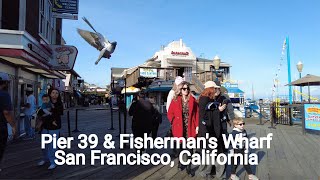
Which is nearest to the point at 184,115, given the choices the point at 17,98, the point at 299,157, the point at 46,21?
the point at 299,157

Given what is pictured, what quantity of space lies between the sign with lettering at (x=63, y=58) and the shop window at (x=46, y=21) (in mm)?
3009

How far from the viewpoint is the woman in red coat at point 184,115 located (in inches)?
234

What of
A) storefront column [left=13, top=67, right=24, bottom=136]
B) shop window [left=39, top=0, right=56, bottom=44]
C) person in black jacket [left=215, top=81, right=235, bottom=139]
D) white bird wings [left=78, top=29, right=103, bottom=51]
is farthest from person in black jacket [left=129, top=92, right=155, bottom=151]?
shop window [left=39, top=0, right=56, bottom=44]

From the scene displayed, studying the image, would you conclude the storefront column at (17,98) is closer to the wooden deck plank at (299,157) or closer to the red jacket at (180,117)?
the red jacket at (180,117)

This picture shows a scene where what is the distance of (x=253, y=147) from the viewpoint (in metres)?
9.15

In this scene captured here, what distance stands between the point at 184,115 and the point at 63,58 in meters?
8.83

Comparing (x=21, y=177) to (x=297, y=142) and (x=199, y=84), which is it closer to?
(x=297, y=142)

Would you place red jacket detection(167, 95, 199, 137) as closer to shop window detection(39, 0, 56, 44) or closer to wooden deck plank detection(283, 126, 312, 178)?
wooden deck plank detection(283, 126, 312, 178)

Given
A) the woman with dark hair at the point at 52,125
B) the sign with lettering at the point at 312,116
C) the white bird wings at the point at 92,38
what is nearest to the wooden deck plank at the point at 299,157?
the sign with lettering at the point at 312,116

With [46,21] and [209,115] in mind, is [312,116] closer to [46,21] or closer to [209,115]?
[209,115]

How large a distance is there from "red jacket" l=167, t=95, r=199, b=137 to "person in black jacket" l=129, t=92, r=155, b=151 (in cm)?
140

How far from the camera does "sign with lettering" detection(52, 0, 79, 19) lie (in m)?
16.9

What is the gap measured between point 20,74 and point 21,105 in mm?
1087

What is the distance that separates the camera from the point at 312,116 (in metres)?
12.0
